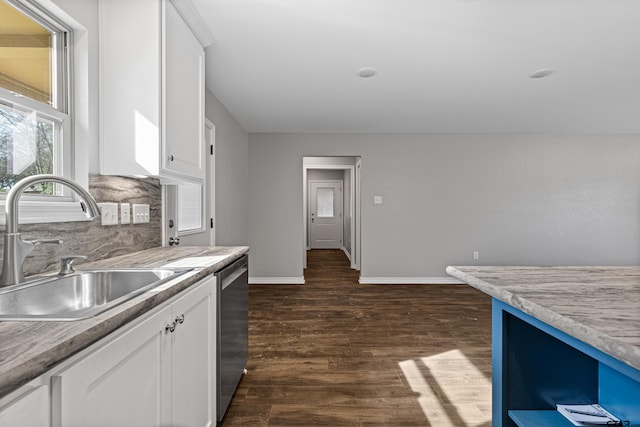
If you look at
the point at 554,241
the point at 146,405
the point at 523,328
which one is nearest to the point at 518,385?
the point at 523,328

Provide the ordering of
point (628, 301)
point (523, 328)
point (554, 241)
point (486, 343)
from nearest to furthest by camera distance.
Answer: point (628, 301) → point (523, 328) → point (486, 343) → point (554, 241)

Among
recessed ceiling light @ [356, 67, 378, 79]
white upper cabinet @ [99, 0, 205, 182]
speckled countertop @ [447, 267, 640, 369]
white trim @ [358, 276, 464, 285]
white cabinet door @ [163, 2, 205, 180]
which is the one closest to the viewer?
speckled countertop @ [447, 267, 640, 369]

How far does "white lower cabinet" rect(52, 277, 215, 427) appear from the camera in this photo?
656mm

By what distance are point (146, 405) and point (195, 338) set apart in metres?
0.38

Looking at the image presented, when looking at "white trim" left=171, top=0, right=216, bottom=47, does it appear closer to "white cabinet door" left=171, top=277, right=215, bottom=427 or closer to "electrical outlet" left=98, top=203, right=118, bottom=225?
"electrical outlet" left=98, top=203, right=118, bottom=225

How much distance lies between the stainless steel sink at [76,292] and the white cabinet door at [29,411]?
0.61ft

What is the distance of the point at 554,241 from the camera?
5152 millimetres

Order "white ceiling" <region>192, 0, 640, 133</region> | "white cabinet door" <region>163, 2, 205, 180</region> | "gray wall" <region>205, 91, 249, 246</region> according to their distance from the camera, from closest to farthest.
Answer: "white cabinet door" <region>163, 2, 205, 180</region>, "white ceiling" <region>192, 0, 640, 133</region>, "gray wall" <region>205, 91, 249, 246</region>

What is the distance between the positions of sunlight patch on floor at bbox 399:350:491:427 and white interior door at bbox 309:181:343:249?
7.20 metres

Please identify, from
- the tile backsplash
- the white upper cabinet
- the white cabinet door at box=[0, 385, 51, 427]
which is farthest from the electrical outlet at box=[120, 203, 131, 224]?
the white cabinet door at box=[0, 385, 51, 427]

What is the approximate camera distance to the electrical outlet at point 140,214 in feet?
6.20

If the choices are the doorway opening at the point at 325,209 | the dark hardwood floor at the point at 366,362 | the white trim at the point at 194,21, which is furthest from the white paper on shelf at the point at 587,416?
the doorway opening at the point at 325,209

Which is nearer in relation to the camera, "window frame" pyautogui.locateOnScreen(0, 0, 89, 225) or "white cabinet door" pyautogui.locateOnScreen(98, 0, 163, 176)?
"window frame" pyautogui.locateOnScreen(0, 0, 89, 225)

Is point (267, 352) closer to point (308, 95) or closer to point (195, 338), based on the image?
point (195, 338)
